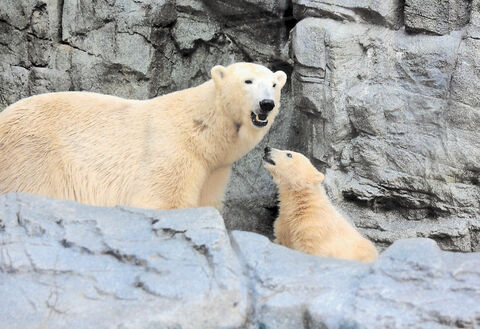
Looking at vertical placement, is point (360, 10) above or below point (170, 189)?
above

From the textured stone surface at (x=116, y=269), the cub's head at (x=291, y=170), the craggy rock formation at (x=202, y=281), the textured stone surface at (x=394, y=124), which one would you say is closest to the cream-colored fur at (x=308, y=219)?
the cub's head at (x=291, y=170)

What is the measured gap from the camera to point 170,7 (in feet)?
20.3

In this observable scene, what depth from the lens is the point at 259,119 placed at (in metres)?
4.40

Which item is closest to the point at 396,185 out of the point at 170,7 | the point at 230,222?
the point at 230,222

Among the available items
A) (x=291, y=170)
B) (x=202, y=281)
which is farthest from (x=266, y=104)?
(x=202, y=281)

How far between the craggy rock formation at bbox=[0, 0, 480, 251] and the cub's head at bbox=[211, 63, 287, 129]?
3.91 feet

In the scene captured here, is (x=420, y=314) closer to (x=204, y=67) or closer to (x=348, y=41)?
(x=348, y=41)

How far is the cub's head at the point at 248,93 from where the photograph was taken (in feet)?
14.3

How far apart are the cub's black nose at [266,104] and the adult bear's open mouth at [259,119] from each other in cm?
6

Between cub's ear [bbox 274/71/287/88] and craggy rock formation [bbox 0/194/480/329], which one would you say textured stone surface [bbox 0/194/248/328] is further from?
cub's ear [bbox 274/71/287/88]

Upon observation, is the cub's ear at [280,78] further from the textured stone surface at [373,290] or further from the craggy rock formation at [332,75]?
the textured stone surface at [373,290]

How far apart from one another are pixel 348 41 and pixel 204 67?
1.55 meters

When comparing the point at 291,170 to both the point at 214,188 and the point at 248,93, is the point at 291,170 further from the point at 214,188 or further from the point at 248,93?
the point at 248,93

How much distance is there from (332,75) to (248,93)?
1.35 metres
